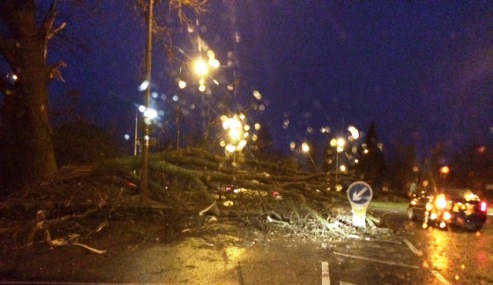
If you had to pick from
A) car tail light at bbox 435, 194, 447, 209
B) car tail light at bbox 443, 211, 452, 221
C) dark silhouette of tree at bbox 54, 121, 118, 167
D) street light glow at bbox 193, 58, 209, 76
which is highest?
street light glow at bbox 193, 58, 209, 76

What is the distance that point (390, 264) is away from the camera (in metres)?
10.7

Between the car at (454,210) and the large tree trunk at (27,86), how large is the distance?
12682 mm

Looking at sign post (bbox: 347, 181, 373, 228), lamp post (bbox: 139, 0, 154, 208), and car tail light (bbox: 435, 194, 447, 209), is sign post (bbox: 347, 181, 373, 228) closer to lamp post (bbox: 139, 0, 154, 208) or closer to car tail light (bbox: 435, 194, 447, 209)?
car tail light (bbox: 435, 194, 447, 209)

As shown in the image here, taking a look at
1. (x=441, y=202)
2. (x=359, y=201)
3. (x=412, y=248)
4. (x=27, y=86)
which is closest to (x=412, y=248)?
(x=412, y=248)

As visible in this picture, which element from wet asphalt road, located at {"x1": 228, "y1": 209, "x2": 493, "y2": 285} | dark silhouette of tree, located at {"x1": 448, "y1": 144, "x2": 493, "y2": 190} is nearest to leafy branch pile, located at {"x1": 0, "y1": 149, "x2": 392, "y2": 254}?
wet asphalt road, located at {"x1": 228, "y1": 209, "x2": 493, "y2": 285}

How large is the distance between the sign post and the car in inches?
186

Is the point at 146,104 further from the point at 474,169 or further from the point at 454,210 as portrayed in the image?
the point at 474,169

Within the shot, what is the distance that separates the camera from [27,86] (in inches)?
634

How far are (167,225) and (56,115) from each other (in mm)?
13071

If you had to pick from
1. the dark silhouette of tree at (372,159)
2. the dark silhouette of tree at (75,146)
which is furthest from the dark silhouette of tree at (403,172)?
the dark silhouette of tree at (75,146)

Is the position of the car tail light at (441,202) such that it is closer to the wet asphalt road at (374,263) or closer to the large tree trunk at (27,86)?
the wet asphalt road at (374,263)

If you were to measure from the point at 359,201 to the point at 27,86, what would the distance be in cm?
982

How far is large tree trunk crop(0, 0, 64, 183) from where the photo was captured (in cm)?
1595

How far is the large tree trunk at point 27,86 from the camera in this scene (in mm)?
15953
